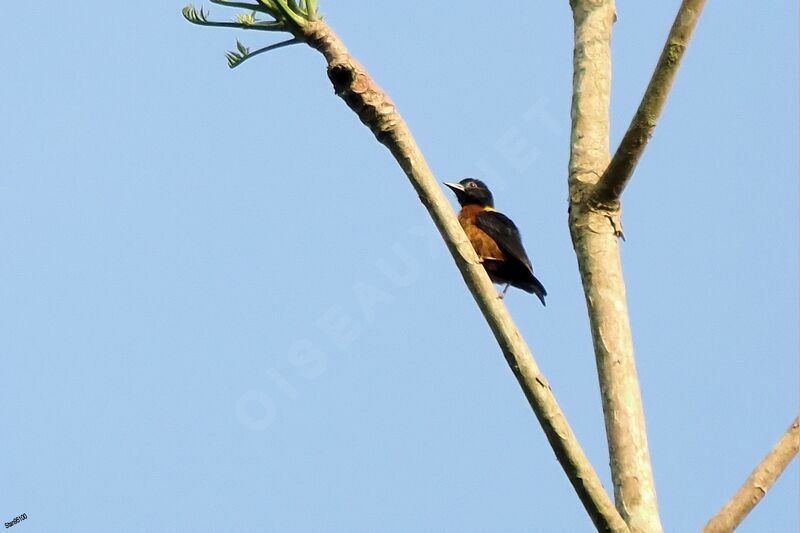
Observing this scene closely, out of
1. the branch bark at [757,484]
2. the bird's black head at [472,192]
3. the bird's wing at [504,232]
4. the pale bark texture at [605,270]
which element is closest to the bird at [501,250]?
the bird's wing at [504,232]

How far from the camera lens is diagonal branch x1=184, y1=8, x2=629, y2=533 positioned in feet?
8.79

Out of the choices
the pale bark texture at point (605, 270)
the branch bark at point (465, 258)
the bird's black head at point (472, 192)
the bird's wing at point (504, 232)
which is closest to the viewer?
the branch bark at point (465, 258)

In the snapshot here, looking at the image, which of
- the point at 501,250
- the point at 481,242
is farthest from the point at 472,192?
the point at 501,250

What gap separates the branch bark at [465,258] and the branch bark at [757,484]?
0.27 meters

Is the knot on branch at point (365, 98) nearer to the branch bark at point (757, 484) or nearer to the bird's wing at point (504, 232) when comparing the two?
the branch bark at point (757, 484)

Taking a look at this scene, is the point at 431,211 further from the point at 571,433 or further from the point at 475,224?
the point at 475,224

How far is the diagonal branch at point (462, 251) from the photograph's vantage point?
2.68m

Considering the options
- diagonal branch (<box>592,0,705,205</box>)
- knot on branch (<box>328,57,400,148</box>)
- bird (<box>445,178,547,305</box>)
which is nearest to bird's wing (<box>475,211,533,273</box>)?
bird (<box>445,178,547,305</box>)

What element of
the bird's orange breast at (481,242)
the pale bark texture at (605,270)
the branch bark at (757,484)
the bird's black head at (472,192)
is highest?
the bird's black head at (472,192)

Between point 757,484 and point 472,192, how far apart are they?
19.4 ft

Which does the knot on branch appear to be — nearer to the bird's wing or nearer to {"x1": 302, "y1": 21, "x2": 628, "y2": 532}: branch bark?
{"x1": 302, "y1": 21, "x2": 628, "y2": 532}: branch bark

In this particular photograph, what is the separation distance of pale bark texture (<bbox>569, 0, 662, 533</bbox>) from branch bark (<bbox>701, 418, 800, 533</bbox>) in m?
0.18

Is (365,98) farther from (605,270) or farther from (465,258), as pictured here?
(605,270)

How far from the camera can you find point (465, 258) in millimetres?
2877
